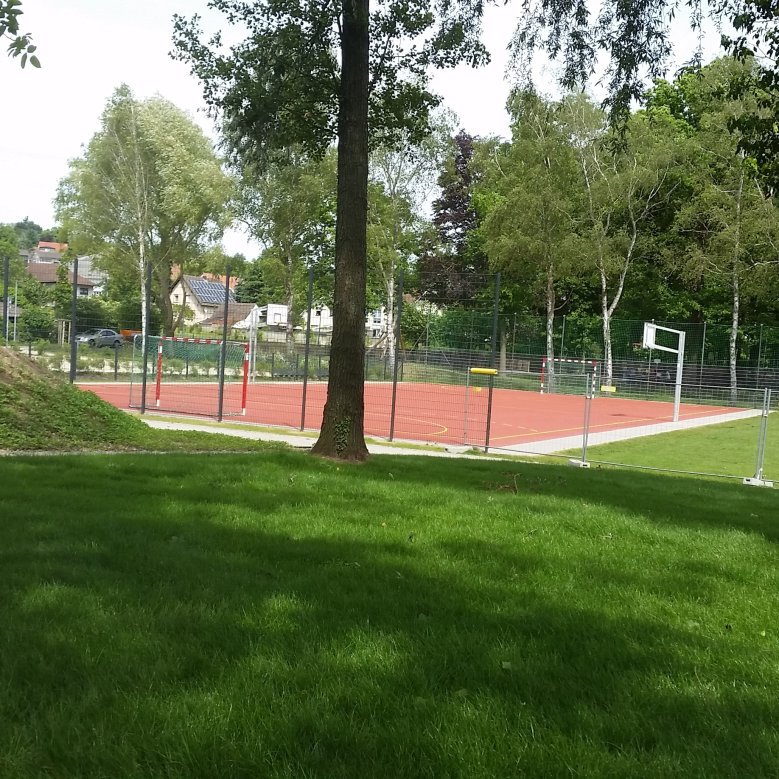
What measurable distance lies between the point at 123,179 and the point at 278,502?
42.0 metres

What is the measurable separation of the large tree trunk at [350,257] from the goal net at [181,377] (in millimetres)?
9994

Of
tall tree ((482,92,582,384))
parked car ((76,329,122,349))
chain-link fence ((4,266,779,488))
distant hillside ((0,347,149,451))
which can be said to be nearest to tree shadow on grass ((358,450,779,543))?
chain-link fence ((4,266,779,488))

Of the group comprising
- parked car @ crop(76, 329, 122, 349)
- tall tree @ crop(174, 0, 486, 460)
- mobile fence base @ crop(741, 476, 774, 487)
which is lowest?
mobile fence base @ crop(741, 476, 774, 487)

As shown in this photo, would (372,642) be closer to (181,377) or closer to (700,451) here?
(700,451)

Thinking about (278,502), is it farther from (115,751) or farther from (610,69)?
(610,69)

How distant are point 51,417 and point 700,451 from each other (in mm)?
13450

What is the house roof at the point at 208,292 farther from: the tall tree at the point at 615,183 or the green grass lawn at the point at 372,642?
the green grass lawn at the point at 372,642

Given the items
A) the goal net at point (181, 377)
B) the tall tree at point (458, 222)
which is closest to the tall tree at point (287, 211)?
the tall tree at point (458, 222)

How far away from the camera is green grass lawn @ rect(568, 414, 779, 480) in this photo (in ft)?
49.1

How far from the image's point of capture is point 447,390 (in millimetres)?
18750

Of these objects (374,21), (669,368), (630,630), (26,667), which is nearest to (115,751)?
(26,667)

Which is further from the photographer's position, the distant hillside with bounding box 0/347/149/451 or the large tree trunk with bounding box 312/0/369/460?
the distant hillside with bounding box 0/347/149/451

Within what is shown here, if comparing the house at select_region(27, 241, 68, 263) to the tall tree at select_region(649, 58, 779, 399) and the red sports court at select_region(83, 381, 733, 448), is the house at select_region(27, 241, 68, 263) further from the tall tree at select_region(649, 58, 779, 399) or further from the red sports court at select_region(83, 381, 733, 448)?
the red sports court at select_region(83, 381, 733, 448)

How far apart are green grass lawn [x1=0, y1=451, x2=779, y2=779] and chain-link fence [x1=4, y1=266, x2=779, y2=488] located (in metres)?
8.95
